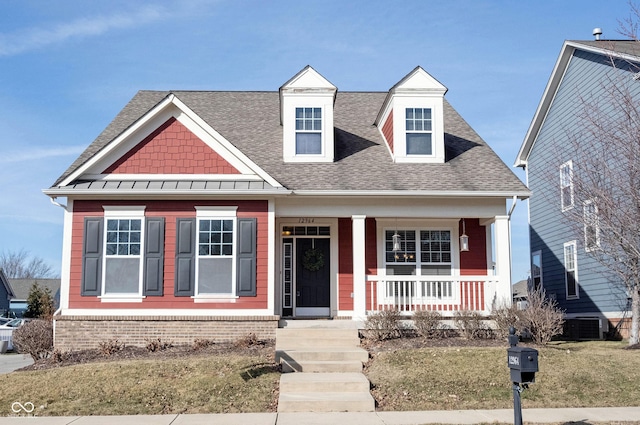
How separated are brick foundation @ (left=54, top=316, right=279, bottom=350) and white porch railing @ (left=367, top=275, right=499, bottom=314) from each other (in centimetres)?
260

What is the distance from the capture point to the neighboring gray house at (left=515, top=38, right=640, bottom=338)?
17.6 m

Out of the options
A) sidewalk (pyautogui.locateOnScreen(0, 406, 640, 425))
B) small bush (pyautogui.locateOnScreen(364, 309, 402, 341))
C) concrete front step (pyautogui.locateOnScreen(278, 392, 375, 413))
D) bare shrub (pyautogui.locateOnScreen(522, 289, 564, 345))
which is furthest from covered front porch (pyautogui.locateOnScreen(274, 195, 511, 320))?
sidewalk (pyautogui.locateOnScreen(0, 406, 640, 425))

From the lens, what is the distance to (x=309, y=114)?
53.7ft

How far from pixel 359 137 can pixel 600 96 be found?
268 inches

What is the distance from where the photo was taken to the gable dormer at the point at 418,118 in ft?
53.4

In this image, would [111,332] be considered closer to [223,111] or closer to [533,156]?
[223,111]

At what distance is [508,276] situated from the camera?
582 inches

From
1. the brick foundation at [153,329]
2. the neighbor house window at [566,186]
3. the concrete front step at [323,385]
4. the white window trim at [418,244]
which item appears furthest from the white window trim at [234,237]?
the neighbor house window at [566,186]

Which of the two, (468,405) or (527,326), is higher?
(527,326)

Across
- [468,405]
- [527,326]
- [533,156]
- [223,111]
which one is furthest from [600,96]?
[468,405]

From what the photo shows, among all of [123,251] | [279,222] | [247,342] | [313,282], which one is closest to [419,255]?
[313,282]

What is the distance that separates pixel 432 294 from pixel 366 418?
677 centimetres

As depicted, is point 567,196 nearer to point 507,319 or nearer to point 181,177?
point 507,319

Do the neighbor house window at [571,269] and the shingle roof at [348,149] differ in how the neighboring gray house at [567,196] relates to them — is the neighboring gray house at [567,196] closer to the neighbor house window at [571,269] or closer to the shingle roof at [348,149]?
the neighbor house window at [571,269]
